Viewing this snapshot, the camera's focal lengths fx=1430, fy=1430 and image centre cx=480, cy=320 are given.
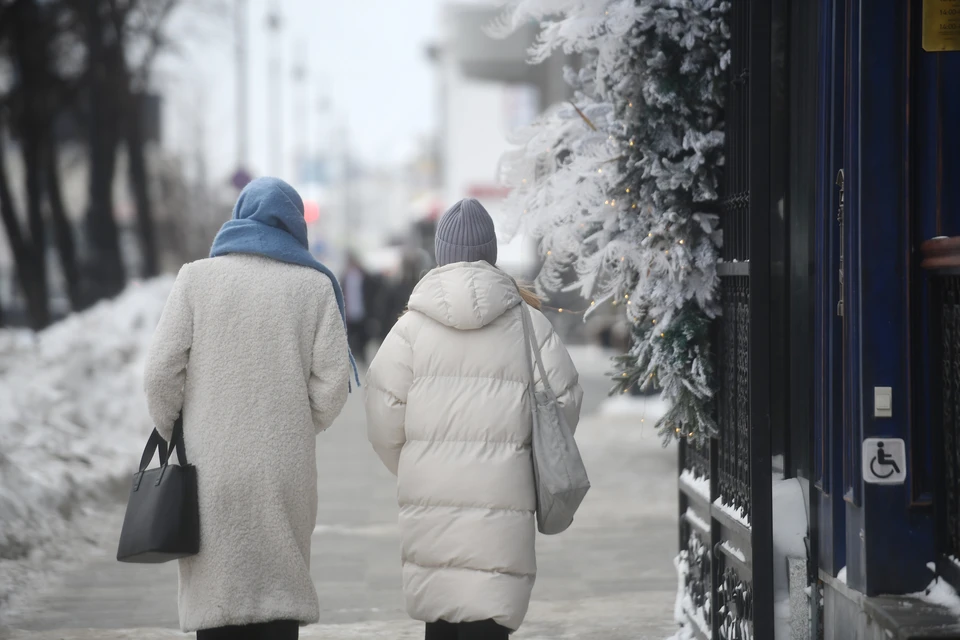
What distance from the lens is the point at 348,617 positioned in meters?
6.89

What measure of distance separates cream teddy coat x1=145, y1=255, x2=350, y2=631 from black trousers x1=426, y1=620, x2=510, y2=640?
16.8 inches

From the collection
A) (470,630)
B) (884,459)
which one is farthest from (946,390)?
(470,630)

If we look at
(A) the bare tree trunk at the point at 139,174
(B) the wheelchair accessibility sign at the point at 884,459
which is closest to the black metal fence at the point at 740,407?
(B) the wheelchair accessibility sign at the point at 884,459

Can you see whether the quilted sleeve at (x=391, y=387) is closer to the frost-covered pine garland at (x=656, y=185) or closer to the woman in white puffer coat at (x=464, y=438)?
the woman in white puffer coat at (x=464, y=438)

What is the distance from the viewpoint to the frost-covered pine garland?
17.9 ft

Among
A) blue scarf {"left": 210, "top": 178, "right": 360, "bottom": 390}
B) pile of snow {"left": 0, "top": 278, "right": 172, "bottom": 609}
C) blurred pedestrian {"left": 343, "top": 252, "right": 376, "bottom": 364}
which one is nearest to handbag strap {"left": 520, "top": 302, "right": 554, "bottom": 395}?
blue scarf {"left": 210, "top": 178, "right": 360, "bottom": 390}

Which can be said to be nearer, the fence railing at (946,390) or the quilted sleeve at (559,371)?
the fence railing at (946,390)

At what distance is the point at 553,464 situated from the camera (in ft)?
14.7

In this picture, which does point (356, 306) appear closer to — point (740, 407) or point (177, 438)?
point (740, 407)

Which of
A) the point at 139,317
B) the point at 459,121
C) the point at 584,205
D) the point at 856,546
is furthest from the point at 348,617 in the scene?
the point at 459,121

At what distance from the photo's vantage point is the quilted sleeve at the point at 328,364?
15.3ft

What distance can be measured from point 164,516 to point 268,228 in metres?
0.99

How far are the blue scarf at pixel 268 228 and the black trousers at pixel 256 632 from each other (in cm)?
87

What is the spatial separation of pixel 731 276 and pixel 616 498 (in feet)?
19.5
